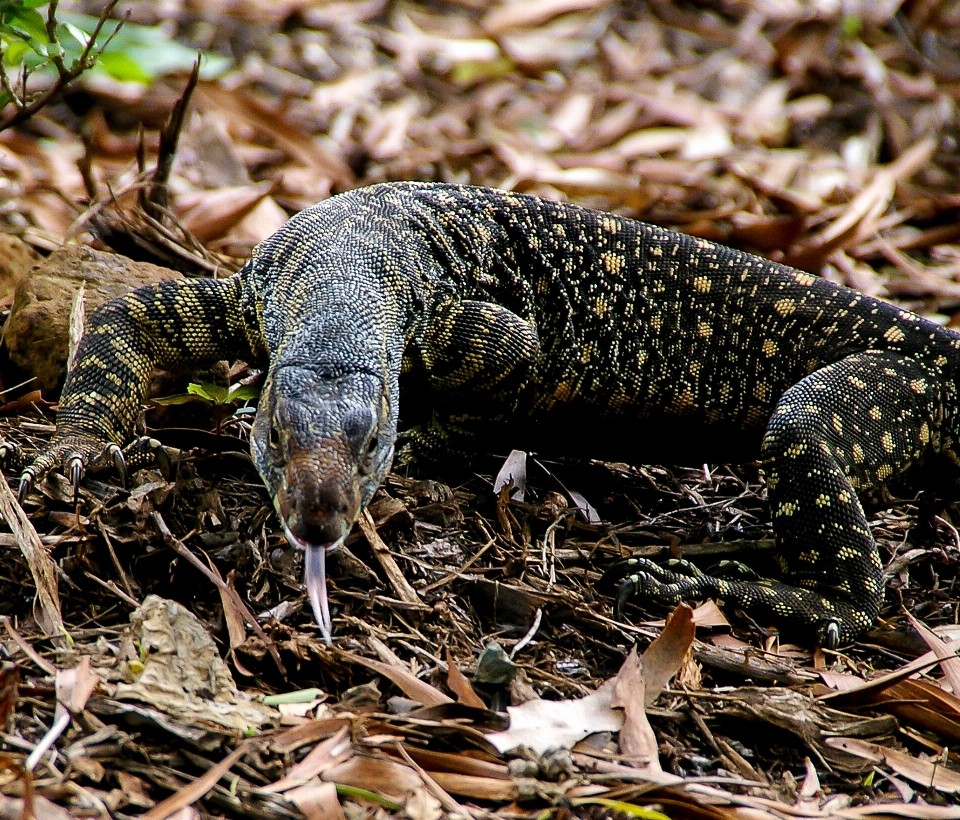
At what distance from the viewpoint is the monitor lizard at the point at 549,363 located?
4.45 m

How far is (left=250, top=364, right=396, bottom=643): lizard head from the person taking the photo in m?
Answer: 3.70

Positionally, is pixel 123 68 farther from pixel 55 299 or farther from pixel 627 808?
pixel 627 808

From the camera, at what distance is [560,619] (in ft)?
14.6

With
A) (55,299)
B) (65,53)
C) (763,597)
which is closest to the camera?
(763,597)

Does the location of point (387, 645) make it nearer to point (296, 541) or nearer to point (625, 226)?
point (296, 541)

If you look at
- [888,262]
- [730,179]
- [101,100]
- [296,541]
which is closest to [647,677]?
[296,541]

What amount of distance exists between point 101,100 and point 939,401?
7.48 m

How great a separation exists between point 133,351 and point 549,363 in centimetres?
217

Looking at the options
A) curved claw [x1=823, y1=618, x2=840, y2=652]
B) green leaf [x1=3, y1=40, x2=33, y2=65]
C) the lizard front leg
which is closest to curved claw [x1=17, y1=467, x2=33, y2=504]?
the lizard front leg

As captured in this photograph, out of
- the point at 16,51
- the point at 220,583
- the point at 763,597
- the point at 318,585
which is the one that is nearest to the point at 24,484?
the point at 220,583

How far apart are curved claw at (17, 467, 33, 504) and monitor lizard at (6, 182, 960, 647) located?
0.5 inches

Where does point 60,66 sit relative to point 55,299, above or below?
above

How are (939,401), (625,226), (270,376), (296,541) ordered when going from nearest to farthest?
(296,541)
(270,376)
(939,401)
(625,226)

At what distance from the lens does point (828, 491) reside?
16.8ft
